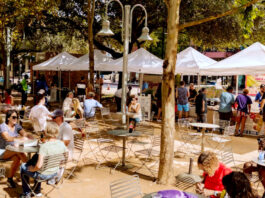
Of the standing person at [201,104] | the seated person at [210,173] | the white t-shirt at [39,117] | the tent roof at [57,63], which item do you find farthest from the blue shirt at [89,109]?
the tent roof at [57,63]

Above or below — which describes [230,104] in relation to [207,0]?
below

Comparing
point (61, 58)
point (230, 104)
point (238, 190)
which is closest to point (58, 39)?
point (61, 58)

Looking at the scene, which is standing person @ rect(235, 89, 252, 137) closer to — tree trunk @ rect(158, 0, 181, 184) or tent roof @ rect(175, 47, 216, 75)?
tent roof @ rect(175, 47, 216, 75)

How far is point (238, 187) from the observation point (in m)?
2.99

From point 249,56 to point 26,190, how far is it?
8324 millimetres

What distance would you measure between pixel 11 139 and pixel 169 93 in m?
3.02

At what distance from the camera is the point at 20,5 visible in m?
12.9

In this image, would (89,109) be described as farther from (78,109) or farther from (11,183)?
(11,183)

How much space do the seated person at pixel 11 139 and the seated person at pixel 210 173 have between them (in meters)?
3.28

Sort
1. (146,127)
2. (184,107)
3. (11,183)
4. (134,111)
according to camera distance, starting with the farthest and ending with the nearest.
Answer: (184,107) < (146,127) < (134,111) < (11,183)

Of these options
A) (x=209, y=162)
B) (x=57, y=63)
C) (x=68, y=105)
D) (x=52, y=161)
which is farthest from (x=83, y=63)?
(x=209, y=162)

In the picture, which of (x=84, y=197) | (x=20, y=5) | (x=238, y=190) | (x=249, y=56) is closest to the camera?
(x=238, y=190)

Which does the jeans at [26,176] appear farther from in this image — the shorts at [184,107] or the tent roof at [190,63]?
the tent roof at [190,63]

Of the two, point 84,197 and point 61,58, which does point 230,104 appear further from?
point 61,58
